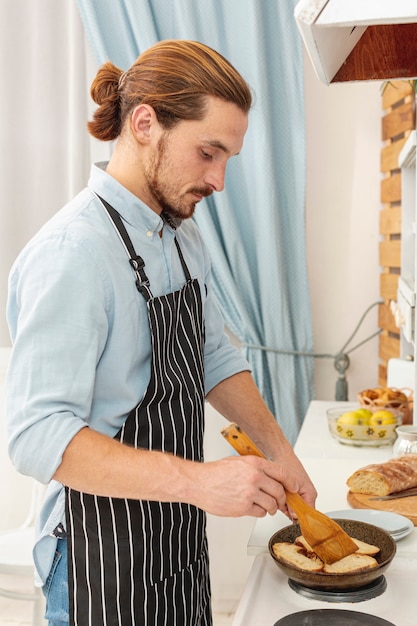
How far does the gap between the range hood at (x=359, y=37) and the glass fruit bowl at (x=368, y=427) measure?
1.08 m

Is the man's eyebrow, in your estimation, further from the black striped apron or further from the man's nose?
the black striped apron

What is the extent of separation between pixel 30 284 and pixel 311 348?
183cm

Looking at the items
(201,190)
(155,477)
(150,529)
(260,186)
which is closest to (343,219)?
(260,186)

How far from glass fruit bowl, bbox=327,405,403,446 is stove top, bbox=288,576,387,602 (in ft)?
3.04

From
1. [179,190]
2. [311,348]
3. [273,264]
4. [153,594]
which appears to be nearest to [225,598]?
[311,348]

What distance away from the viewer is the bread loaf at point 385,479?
1.61 meters

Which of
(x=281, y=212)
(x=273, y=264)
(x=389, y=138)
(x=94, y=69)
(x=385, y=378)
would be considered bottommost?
(x=385, y=378)

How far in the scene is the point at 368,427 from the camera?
Result: 2.12 metres

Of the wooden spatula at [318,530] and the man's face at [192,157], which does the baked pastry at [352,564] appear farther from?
the man's face at [192,157]

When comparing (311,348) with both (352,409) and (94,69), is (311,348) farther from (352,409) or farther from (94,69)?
(94,69)

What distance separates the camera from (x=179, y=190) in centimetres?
138

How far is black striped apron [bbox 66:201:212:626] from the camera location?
129cm

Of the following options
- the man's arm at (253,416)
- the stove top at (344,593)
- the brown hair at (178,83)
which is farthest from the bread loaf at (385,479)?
the brown hair at (178,83)

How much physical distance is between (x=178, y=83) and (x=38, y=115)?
174 centimetres
